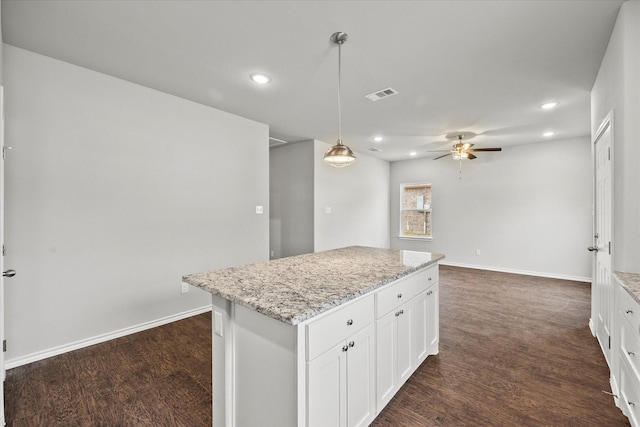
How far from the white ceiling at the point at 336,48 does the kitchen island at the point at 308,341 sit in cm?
175

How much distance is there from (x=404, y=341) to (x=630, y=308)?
1230 millimetres

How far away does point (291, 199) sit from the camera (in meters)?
5.75

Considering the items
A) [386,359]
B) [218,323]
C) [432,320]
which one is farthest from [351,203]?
[218,323]

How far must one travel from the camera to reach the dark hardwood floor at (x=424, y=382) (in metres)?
1.84

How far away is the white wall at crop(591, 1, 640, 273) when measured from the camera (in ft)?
6.10

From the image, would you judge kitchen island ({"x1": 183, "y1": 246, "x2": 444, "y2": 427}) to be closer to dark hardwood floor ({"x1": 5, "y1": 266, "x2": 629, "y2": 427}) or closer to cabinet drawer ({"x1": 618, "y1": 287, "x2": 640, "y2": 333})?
dark hardwood floor ({"x1": 5, "y1": 266, "x2": 629, "y2": 427})

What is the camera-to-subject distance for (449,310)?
374 cm

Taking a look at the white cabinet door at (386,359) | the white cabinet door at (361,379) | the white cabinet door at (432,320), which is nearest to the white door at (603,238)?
the white cabinet door at (432,320)

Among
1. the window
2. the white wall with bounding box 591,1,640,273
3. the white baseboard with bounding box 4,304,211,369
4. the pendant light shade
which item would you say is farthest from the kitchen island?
the window

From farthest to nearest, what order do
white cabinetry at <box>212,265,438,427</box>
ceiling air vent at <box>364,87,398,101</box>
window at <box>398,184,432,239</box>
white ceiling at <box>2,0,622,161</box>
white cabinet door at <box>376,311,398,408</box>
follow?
1. window at <box>398,184,432,239</box>
2. ceiling air vent at <box>364,87,398,101</box>
3. white ceiling at <box>2,0,622,161</box>
4. white cabinet door at <box>376,311,398,408</box>
5. white cabinetry at <box>212,265,438,427</box>

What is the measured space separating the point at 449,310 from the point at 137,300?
3.69m

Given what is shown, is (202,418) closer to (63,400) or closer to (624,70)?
(63,400)

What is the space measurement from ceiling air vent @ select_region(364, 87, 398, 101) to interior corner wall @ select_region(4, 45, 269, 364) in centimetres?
188

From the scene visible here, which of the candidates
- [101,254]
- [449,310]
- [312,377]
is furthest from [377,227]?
[312,377]
